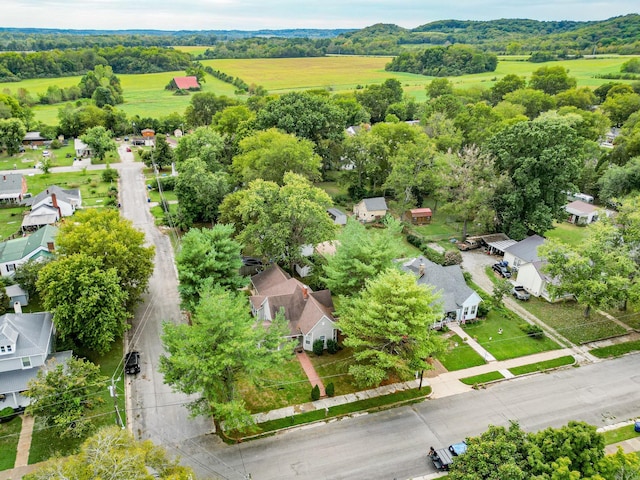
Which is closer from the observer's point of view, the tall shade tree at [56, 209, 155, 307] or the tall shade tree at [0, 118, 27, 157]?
the tall shade tree at [56, 209, 155, 307]

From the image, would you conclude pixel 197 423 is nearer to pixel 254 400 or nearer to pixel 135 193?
pixel 254 400

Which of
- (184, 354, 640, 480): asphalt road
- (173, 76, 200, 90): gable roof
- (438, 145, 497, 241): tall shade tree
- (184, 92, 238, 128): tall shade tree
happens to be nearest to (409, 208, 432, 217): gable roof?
(438, 145, 497, 241): tall shade tree

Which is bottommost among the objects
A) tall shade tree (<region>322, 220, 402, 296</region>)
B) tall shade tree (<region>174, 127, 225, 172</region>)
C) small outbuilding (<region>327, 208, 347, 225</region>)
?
small outbuilding (<region>327, 208, 347, 225</region>)

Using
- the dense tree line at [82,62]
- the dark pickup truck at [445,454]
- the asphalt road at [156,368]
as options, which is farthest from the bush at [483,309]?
the dense tree line at [82,62]

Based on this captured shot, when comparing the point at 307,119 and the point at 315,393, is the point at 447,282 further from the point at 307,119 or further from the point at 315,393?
the point at 307,119

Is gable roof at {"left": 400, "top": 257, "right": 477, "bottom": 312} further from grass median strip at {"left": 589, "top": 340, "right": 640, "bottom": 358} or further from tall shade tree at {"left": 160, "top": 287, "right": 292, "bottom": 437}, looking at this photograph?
tall shade tree at {"left": 160, "top": 287, "right": 292, "bottom": 437}

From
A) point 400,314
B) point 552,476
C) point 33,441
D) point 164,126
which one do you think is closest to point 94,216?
point 33,441
